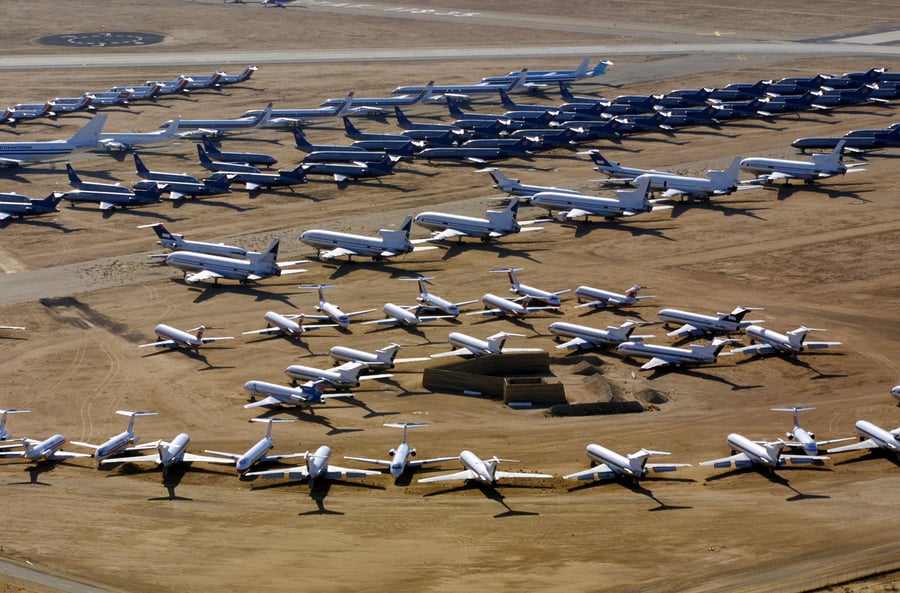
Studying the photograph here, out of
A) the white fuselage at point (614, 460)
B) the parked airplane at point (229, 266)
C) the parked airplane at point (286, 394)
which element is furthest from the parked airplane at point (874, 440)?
the parked airplane at point (229, 266)

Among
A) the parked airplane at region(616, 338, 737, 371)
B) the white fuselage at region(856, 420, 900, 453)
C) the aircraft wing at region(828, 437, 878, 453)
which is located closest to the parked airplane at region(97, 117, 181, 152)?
the parked airplane at region(616, 338, 737, 371)

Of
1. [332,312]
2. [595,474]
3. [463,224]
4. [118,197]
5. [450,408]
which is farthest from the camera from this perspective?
[118,197]

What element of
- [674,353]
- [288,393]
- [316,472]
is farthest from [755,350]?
[316,472]

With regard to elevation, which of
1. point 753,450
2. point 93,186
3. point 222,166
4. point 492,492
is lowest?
point 222,166

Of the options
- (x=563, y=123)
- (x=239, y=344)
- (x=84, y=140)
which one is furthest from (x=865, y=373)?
(x=84, y=140)

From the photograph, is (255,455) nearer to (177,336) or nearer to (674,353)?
(177,336)

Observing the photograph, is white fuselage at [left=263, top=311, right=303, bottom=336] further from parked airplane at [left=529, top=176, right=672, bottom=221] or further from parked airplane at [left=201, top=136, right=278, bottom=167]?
parked airplane at [left=201, top=136, right=278, bottom=167]
